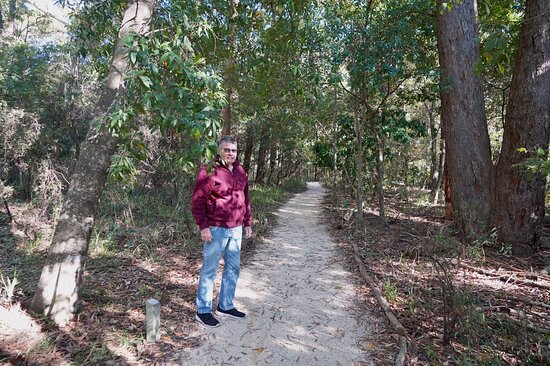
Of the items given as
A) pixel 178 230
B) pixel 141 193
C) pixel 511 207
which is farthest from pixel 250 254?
pixel 141 193

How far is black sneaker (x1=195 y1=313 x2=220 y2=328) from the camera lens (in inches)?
138

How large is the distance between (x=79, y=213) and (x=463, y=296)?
162 inches

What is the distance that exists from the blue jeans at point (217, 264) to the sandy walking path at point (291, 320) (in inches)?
9.9

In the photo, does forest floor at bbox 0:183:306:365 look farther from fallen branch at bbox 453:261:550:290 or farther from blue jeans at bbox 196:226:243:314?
fallen branch at bbox 453:261:550:290

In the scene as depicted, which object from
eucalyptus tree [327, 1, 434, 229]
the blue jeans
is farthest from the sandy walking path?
eucalyptus tree [327, 1, 434, 229]

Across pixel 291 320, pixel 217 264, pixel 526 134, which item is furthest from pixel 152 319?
pixel 526 134

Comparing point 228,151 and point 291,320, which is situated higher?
point 228,151

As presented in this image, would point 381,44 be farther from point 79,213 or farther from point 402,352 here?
point 79,213

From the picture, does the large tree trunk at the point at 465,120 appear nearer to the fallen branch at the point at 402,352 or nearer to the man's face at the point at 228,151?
the fallen branch at the point at 402,352

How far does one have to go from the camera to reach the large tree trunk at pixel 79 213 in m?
3.26

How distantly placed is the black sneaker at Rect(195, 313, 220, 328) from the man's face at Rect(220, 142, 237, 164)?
1693mm

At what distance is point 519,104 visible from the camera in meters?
5.57

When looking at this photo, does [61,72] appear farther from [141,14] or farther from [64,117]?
[141,14]

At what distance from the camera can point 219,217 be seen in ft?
11.1
